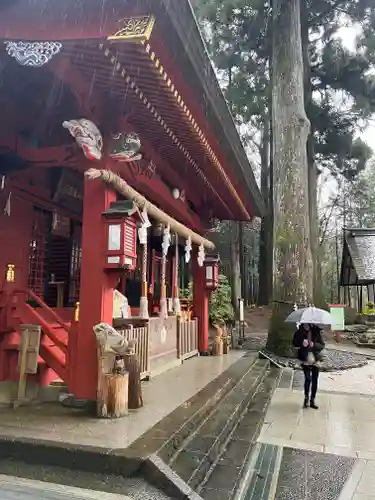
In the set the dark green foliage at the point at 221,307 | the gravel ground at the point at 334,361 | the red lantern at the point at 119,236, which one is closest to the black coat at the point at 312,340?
the red lantern at the point at 119,236

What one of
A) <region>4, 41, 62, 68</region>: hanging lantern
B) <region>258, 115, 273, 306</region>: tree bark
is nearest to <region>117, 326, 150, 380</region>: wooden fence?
<region>4, 41, 62, 68</region>: hanging lantern

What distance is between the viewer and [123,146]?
4.52 m

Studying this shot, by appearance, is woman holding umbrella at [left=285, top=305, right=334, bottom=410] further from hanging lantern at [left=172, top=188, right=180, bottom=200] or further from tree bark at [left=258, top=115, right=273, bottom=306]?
tree bark at [left=258, top=115, right=273, bottom=306]

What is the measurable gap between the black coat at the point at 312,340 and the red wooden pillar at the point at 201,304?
4576 mm

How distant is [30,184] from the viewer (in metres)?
5.95

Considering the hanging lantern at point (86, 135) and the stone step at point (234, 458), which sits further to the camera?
the hanging lantern at point (86, 135)

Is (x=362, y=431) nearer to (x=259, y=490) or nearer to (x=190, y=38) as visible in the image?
(x=259, y=490)

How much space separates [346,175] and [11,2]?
19.3 metres

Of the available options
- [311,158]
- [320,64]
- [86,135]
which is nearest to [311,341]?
[86,135]

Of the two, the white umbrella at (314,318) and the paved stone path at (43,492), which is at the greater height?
the white umbrella at (314,318)

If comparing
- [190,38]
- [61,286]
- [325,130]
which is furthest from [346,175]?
[190,38]

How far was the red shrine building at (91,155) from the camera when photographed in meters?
3.43

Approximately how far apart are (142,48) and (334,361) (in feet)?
28.6

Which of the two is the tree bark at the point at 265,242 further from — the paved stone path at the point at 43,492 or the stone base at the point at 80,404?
the paved stone path at the point at 43,492
